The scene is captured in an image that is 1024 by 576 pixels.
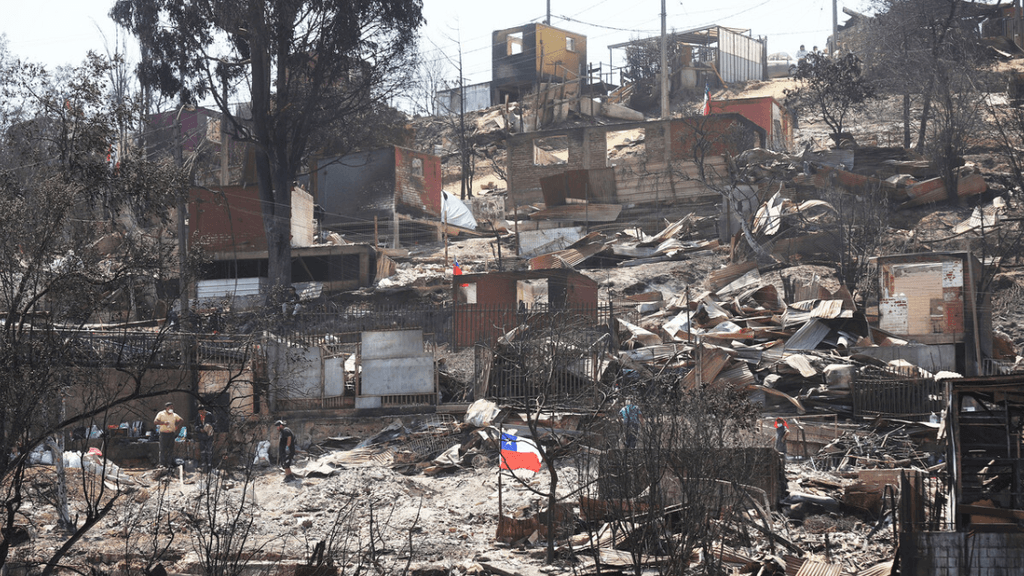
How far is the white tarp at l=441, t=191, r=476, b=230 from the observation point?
38719 millimetres

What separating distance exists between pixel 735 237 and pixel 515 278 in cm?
840

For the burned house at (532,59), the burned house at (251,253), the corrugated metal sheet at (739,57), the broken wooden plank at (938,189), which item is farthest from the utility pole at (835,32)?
the burned house at (251,253)

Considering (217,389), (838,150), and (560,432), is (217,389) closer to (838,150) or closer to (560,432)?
(560,432)

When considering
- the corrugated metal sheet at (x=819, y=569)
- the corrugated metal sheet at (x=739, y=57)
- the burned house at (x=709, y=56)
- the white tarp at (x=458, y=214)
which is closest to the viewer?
the corrugated metal sheet at (x=819, y=569)

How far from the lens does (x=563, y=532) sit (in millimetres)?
13500

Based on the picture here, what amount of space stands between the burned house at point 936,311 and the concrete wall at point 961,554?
11.4 m

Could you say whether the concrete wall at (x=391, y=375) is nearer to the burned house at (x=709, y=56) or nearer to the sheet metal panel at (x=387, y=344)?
the sheet metal panel at (x=387, y=344)

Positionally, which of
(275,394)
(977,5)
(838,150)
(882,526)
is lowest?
(882,526)

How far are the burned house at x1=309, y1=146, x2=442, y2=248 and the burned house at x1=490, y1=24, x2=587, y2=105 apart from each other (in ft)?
55.8

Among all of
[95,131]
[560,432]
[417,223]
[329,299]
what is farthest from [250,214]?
[95,131]

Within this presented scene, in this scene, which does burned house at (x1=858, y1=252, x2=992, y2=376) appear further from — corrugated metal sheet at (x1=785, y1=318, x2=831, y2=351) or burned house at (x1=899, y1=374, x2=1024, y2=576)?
burned house at (x1=899, y1=374, x2=1024, y2=576)

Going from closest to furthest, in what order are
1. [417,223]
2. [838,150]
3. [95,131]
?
[95,131] < [838,150] < [417,223]

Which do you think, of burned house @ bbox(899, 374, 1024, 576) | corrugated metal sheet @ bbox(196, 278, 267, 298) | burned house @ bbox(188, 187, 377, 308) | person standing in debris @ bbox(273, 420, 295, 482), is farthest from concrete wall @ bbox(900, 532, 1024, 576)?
corrugated metal sheet @ bbox(196, 278, 267, 298)

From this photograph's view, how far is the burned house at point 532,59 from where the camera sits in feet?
176
